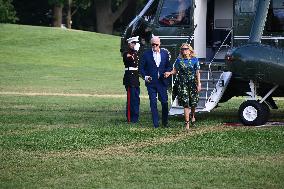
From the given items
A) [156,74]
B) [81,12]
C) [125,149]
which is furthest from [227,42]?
[81,12]

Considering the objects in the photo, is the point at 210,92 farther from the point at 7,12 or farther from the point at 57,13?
the point at 57,13

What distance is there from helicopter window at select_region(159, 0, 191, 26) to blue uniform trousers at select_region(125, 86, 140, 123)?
176 centimetres

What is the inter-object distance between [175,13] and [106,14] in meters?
48.5

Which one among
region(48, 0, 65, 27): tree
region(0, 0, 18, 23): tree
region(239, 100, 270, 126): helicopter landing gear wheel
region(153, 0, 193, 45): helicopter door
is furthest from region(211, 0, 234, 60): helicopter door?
region(0, 0, 18, 23): tree

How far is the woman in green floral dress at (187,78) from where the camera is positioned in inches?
670

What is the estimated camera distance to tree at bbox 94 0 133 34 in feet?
221

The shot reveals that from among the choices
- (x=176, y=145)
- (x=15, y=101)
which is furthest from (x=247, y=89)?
(x=15, y=101)

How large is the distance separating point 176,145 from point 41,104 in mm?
11012

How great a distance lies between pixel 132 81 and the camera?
1906 cm

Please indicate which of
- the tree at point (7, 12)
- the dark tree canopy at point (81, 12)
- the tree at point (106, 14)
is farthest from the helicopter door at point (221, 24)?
the tree at point (106, 14)

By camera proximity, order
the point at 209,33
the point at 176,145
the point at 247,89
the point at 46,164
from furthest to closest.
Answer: the point at 209,33 → the point at 247,89 → the point at 176,145 → the point at 46,164

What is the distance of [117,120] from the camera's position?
765 inches

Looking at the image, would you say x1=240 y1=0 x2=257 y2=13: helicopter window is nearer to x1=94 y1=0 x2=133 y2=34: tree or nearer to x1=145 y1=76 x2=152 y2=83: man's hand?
x1=145 y1=76 x2=152 y2=83: man's hand

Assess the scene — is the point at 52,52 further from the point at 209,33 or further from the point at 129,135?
the point at 129,135
